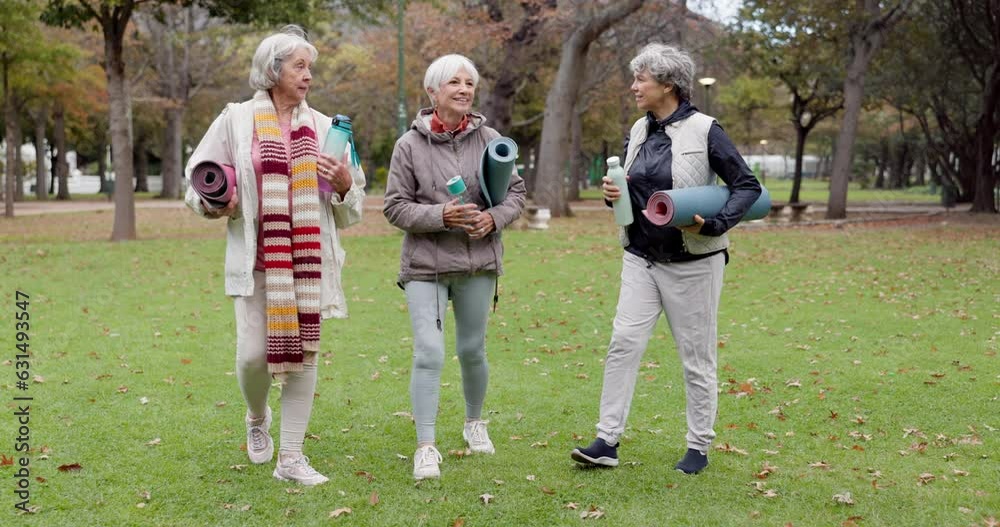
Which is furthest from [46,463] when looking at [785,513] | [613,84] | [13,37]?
[613,84]

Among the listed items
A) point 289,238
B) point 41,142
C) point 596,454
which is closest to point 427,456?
point 596,454

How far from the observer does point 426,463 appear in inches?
181

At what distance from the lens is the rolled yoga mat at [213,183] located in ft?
13.6

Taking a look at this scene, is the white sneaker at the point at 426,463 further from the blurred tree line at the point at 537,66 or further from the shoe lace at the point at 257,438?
the blurred tree line at the point at 537,66

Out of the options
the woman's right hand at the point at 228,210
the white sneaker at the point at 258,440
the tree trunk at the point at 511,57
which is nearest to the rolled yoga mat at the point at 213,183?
the woman's right hand at the point at 228,210

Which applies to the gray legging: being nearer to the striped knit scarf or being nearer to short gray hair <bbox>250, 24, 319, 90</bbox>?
the striped knit scarf

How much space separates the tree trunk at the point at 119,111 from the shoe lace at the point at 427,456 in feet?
49.1

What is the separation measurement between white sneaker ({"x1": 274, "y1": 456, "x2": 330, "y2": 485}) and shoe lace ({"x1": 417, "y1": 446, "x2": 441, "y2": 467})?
1.44 feet

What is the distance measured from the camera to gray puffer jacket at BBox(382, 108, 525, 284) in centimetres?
462

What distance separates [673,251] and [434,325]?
3.85 ft

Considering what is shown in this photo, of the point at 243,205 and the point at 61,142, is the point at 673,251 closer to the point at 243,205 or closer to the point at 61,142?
the point at 243,205

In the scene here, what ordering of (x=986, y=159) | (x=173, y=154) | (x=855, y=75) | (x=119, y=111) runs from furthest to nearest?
1. (x=173, y=154)
2. (x=986, y=159)
3. (x=855, y=75)
4. (x=119, y=111)

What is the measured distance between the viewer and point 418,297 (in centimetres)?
462

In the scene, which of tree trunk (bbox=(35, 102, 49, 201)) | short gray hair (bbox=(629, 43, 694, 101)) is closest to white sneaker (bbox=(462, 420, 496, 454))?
short gray hair (bbox=(629, 43, 694, 101))
